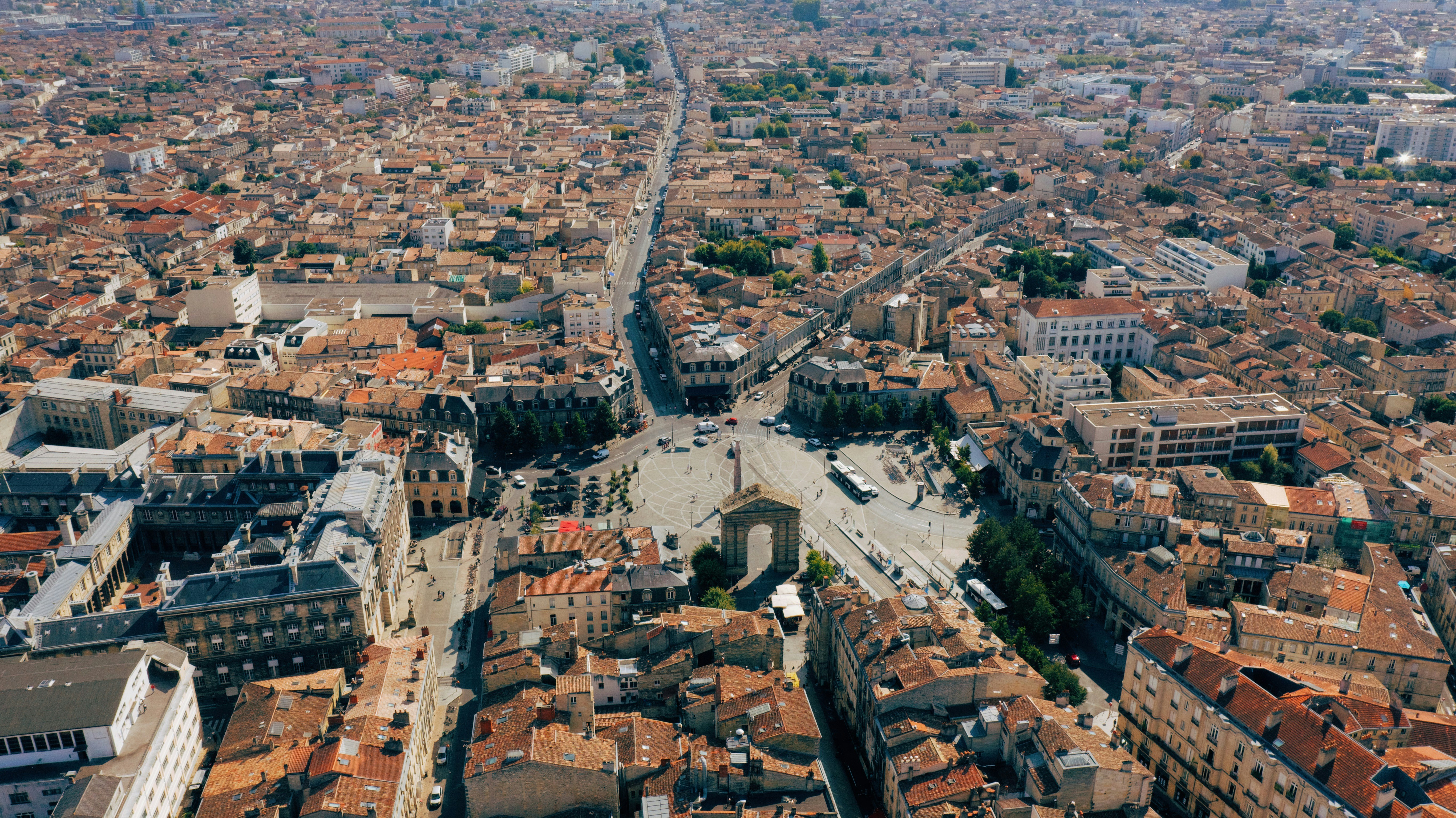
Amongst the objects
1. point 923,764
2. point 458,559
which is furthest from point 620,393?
point 923,764

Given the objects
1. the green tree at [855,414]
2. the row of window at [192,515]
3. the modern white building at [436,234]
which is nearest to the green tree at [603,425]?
the green tree at [855,414]

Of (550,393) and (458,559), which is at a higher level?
(550,393)

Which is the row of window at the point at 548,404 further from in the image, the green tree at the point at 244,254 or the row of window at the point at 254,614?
the green tree at the point at 244,254

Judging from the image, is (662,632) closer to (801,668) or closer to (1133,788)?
(801,668)

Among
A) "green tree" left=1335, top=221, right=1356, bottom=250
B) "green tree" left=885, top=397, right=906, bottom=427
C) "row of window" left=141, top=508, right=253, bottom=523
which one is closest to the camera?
"row of window" left=141, top=508, right=253, bottom=523

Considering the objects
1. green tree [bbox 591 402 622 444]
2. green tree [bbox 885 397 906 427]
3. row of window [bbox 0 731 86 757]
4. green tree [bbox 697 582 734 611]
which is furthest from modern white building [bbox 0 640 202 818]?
green tree [bbox 885 397 906 427]

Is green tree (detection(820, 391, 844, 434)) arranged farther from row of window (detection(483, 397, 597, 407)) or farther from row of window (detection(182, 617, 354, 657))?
row of window (detection(182, 617, 354, 657))

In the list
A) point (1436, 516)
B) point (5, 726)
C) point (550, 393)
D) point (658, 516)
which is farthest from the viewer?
point (550, 393)

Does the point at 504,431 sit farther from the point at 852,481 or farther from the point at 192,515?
the point at 852,481
